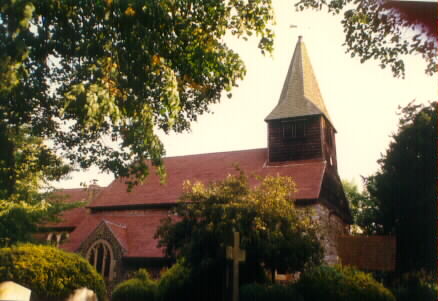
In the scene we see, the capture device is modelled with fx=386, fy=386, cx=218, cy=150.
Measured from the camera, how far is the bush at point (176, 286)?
1542cm

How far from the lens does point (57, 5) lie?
852cm

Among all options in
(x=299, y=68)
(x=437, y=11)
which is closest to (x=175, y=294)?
(x=437, y=11)

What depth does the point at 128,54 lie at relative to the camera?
30.1 ft

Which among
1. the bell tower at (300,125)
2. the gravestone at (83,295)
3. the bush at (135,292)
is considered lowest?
the bush at (135,292)

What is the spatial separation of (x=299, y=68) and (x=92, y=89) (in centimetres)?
2596

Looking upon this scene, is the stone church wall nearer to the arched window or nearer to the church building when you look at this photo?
the church building

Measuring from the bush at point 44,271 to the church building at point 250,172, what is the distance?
44.9 feet

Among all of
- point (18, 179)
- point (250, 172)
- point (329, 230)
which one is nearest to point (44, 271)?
point (18, 179)

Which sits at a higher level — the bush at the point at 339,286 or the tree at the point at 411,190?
the tree at the point at 411,190

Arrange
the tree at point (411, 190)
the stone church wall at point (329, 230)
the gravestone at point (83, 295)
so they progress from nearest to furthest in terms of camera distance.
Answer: the gravestone at point (83, 295)
the tree at point (411, 190)
the stone church wall at point (329, 230)

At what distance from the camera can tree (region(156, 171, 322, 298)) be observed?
14.4 meters

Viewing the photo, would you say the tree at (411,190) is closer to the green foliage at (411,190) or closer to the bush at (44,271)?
the green foliage at (411,190)

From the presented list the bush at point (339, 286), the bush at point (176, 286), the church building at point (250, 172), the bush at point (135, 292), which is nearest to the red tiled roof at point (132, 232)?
the church building at point (250, 172)

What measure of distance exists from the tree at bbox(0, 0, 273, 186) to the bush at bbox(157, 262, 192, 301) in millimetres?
6228
